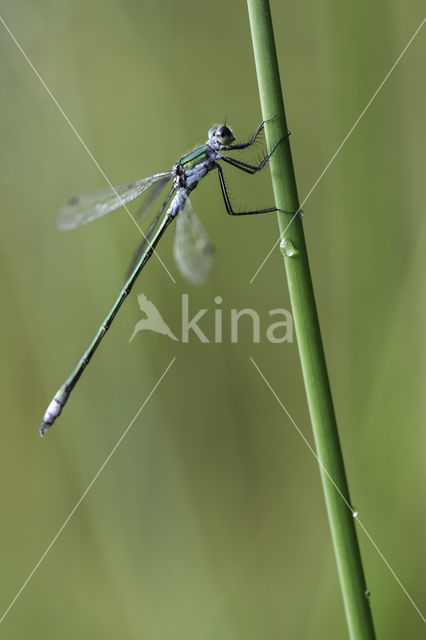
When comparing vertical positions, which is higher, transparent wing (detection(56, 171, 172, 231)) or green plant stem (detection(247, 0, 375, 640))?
transparent wing (detection(56, 171, 172, 231))

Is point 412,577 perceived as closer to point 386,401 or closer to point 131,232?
point 386,401

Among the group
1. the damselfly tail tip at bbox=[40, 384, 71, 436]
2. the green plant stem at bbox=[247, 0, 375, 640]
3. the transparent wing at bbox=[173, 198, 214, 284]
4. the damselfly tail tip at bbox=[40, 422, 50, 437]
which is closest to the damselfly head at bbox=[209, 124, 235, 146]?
the transparent wing at bbox=[173, 198, 214, 284]

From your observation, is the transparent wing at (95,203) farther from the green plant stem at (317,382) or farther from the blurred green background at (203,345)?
the green plant stem at (317,382)

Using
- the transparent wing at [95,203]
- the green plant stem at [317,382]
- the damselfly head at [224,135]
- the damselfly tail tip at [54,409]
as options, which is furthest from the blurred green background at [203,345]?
the green plant stem at [317,382]

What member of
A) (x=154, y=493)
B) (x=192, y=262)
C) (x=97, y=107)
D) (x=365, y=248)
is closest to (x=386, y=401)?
(x=365, y=248)

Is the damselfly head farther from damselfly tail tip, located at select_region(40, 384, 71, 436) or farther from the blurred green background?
damselfly tail tip, located at select_region(40, 384, 71, 436)

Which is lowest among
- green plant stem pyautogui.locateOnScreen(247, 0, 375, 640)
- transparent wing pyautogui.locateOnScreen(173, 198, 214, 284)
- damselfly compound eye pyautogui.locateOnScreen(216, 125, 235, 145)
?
green plant stem pyautogui.locateOnScreen(247, 0, 375, 640)
